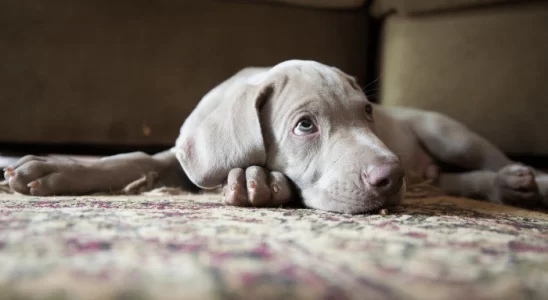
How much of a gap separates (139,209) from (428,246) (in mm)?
877

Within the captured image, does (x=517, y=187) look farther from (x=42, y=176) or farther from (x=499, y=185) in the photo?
(x=42, y=176)

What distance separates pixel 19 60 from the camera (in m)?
3.36

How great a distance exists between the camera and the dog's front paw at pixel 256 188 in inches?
68.6

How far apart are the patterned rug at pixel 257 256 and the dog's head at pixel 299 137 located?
1.06 feet

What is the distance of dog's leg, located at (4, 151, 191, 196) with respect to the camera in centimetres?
192

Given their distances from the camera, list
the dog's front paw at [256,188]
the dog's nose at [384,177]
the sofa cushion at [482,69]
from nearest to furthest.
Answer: the dog's nose at [384,177] < the dog's front paw at [256,188] < the sofa cushion at [482,69]

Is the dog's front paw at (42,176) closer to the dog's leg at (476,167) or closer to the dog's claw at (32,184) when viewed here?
the dog's claw at (32,184)

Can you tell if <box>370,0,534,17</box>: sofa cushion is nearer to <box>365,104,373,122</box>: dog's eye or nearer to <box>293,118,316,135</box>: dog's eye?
<box>365,104,373,122</box>: dog's eye

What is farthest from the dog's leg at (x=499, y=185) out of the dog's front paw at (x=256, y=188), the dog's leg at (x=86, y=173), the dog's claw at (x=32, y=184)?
the dog's claw at (x=32, y=184)

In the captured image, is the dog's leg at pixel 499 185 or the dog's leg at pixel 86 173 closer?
the dog's leg at pixel 86 173

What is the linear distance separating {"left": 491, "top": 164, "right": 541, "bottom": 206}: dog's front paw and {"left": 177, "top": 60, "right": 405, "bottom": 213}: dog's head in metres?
0.84

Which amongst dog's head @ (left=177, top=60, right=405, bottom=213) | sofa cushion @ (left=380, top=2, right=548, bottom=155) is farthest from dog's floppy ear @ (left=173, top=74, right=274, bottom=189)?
sofa cushion @ (left=380, top=2, right=548, bottom=155)

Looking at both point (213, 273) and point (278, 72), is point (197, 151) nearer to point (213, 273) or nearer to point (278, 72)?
point (278, 72)

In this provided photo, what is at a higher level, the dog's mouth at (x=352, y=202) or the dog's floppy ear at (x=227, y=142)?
the dog's floppy ear at (x=227, y=142)
